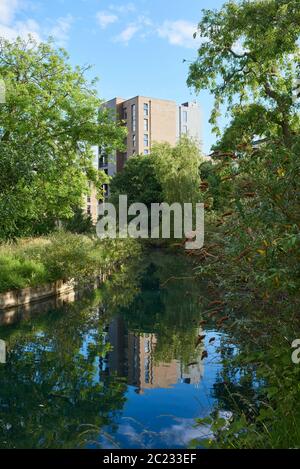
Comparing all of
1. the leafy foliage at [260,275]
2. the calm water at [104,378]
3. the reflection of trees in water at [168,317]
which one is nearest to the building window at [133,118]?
the reflection of trees in water at [168,317]

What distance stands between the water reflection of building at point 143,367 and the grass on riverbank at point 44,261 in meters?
4.82

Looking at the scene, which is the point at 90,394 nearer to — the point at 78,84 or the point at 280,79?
the point at 280,79

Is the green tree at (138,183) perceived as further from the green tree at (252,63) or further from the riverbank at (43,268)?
the riverbank at (43,268)

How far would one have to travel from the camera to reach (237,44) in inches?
697

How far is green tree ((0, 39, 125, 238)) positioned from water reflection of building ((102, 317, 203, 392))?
10586mm

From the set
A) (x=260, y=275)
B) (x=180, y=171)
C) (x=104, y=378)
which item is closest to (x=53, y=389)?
(x=104, y=378)

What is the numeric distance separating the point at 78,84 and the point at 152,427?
19.5 m

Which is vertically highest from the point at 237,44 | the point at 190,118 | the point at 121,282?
the point at 190,118

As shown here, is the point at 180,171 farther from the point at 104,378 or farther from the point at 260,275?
the point at 260,275

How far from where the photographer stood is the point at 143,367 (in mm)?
6652

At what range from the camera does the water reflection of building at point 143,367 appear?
5.97 meters

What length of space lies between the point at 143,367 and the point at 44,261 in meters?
8.15

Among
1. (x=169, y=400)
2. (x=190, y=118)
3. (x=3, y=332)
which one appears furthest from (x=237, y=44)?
(x=190, y=118)

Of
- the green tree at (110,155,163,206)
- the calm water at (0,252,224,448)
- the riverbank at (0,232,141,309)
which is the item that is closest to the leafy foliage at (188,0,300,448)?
the calm water at (0,252,224,448)
